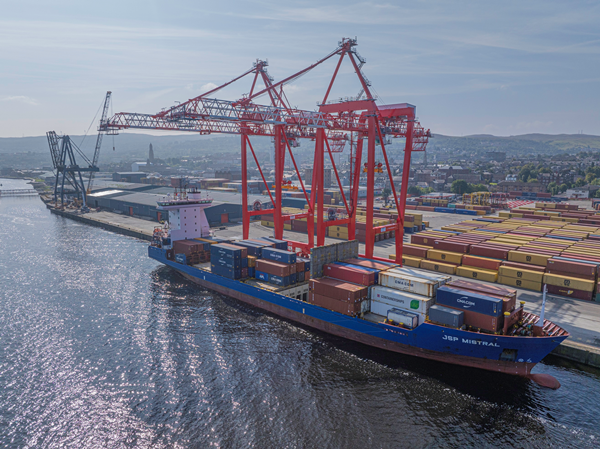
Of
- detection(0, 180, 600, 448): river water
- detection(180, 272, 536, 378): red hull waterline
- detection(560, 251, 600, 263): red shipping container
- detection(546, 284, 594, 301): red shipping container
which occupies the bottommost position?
detection(0, 180, 600, 448): river water

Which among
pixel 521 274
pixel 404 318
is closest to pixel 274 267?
pixel 404 318

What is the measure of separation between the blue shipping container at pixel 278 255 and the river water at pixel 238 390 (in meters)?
5.10

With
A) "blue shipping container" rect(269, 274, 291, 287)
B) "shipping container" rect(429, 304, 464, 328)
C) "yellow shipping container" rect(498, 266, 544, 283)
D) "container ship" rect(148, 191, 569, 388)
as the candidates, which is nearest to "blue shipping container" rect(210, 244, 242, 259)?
"container ship" rect(148, 191, 569, 388)

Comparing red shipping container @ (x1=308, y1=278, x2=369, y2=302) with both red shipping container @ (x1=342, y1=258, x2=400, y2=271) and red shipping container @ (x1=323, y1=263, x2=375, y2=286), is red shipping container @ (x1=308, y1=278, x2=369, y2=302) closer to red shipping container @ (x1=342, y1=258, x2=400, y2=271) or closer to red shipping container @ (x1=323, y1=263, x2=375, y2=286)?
red shipping container @ (x1=323, y1=263, x2=375, y2=286)

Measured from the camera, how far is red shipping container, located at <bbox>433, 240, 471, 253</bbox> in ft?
131

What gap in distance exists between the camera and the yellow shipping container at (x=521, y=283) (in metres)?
33.2

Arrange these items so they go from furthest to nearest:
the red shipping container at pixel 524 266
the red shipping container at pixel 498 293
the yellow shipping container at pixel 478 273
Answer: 1. the yellow shipping container at pixel 478 273
2. the red shipping container at pixel 524 266
3. the red shipping container at pixel 498 293

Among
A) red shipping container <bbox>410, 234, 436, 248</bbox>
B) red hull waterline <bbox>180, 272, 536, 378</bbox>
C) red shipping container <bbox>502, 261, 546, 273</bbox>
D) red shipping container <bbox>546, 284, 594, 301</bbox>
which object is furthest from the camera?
red shipping container <bbox>410, 234, 436, 248</bbox>

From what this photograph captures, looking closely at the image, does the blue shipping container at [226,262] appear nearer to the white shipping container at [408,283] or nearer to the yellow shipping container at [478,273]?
the white shipping container at [408,283]

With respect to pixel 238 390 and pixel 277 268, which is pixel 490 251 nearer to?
pixel 277 268

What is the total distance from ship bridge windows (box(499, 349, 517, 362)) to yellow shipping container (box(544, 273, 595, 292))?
15.4m

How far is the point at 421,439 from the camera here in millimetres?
17000

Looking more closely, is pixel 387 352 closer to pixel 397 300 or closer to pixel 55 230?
pixel 397 300

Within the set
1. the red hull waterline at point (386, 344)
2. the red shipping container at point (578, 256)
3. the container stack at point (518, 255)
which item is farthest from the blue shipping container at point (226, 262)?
the red shipping container at point (578, 256)
